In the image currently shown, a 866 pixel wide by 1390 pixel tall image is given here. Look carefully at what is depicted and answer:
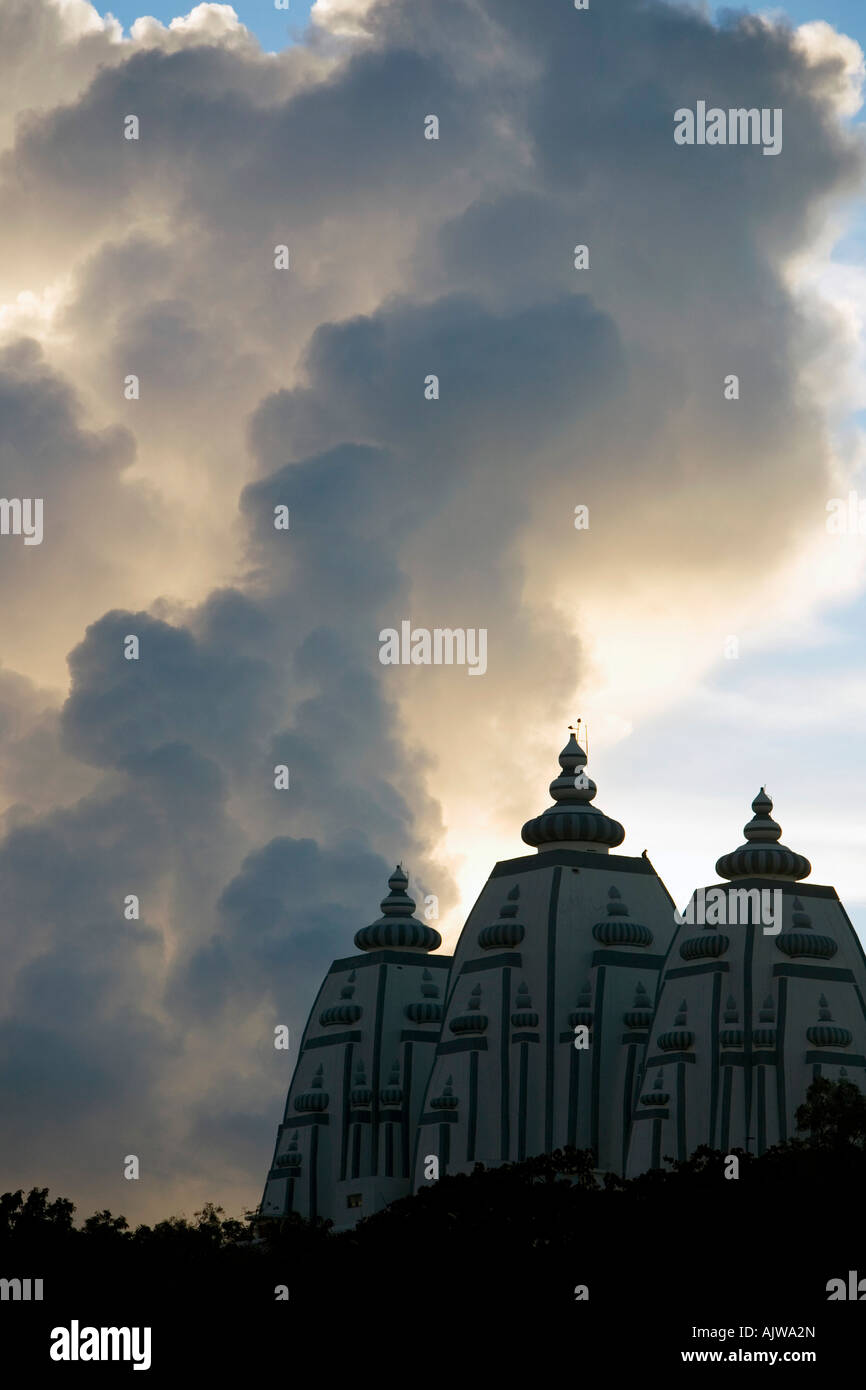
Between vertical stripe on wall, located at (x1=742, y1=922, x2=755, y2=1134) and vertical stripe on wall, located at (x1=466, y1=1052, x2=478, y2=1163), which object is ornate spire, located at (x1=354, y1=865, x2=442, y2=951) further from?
vertical stripe on wall, located at (x1=742, y1=922, x2=755, y2=1134)

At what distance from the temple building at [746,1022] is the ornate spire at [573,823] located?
962 centimetres

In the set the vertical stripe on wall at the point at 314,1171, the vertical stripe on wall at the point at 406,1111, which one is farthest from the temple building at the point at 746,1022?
the vertical stripe on wall at the point at 314,1171

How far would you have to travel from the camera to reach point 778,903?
94125 mm

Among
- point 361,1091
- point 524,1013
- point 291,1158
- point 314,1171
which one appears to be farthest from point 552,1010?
point 291,1158

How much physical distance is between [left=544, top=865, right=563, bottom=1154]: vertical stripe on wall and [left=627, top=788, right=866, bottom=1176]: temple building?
481 cm

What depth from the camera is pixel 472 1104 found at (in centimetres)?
9812

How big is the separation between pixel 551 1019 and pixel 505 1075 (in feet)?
9.30

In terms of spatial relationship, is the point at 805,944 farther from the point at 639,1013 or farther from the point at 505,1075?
the point at 505,1075

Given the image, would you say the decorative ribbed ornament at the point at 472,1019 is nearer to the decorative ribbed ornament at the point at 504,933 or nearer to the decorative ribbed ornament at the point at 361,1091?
the decorative ribbed ornament at the point at 504,933

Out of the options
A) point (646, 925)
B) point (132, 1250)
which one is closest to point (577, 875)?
point (646, 925)

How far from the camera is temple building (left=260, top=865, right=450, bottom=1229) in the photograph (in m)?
105

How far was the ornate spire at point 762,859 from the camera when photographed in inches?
3782
